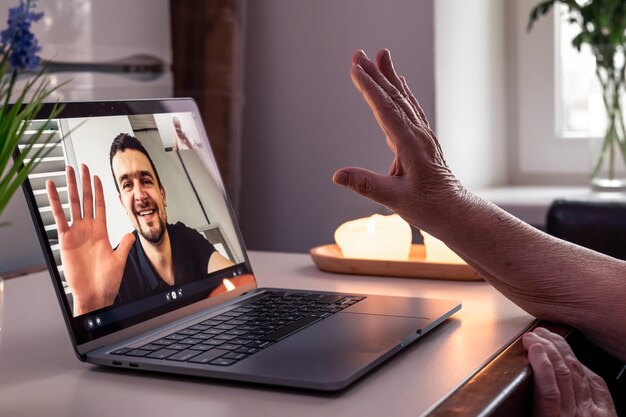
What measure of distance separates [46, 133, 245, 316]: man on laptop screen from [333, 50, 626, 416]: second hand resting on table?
22 cm

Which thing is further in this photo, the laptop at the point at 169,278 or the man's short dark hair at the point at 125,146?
the man's short dark hair at the point at 125,146

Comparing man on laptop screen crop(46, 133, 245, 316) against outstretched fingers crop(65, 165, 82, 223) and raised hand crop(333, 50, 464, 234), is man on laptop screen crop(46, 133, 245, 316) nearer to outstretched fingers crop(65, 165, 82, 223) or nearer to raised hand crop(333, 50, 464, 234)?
outstretched fingers crop(65, 165, 82, 223)

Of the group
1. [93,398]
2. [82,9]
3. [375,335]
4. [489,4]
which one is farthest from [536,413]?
[489,4]

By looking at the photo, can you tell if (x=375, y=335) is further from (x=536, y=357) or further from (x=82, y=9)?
(x=82, y=9)

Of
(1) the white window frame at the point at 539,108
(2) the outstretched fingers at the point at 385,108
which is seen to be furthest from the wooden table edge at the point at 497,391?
(1) the white window frame at the point at 539,108

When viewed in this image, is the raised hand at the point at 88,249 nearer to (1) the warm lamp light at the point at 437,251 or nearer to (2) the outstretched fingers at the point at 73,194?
(2) the outstretched fingers at the point at 73,194

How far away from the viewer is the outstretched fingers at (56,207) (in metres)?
0.87

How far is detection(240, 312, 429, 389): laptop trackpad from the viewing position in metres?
0.74

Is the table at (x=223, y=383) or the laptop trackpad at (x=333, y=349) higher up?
the laptop trackpad at (x=333, y=349)

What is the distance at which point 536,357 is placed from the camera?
2.72ft

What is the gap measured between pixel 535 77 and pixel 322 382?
199 cm

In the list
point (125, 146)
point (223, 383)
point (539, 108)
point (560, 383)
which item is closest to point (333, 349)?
point (223, 383)

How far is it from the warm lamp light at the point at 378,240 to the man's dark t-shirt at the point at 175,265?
287 millimetres

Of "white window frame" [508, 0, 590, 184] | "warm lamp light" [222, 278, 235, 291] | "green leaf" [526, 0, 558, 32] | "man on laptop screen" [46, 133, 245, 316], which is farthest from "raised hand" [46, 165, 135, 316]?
"white window frame" [508, 0, 590, 184]
